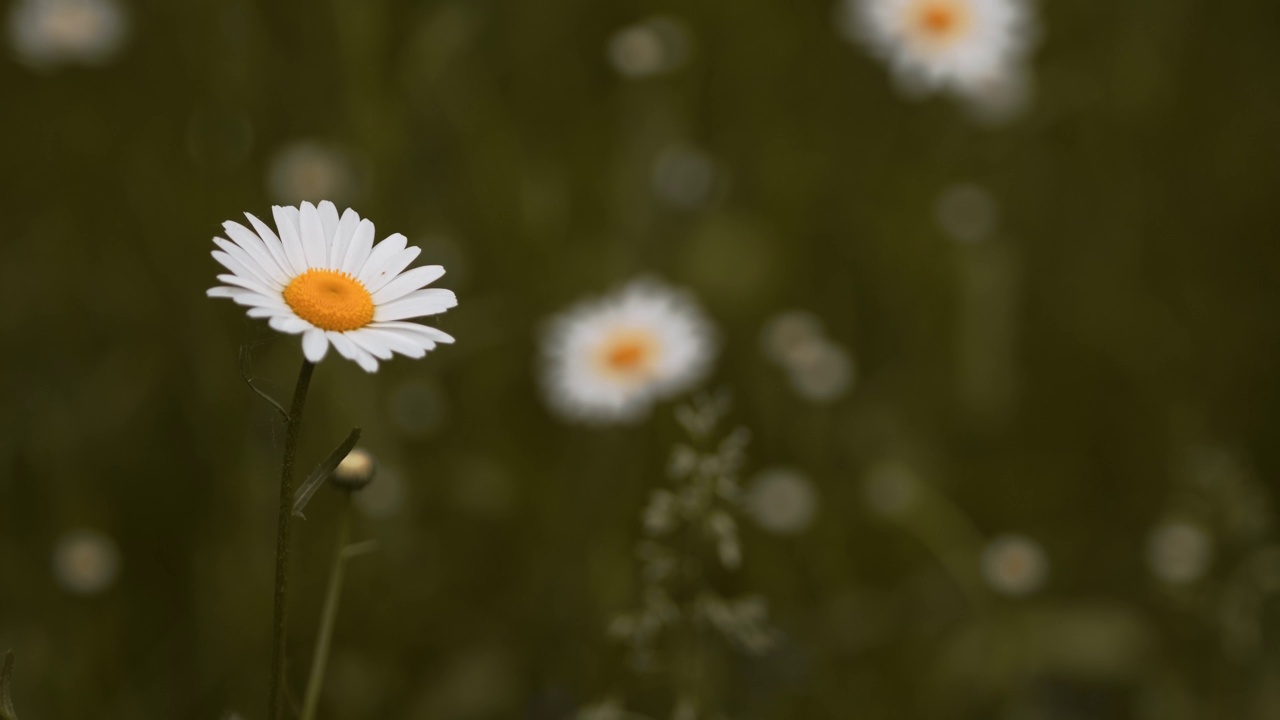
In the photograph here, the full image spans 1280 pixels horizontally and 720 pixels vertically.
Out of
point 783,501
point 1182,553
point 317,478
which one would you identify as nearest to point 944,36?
point 783,501

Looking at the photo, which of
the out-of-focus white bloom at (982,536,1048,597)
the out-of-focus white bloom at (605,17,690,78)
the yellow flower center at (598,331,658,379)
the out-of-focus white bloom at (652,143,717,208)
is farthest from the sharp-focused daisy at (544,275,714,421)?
the out-of-focus white bloom at (982,536,1048,597)

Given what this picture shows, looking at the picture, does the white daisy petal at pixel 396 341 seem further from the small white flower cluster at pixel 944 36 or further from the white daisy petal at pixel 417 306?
the small white flower cluster at pixel 944 36

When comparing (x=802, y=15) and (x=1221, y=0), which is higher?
(x=1221, y=0)

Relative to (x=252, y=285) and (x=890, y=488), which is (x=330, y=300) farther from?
(x=890, y=488)

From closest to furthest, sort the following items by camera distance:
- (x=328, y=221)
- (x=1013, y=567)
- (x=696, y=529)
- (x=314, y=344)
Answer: (x=314, y=344) → (x=328, y=221) → (x=696, y=529) → (x=1013, y=567)

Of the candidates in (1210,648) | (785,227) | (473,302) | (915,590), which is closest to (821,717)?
(915,590)

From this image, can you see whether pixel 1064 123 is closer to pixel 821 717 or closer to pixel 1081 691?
pixel 1081 691

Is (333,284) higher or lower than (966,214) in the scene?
lower
